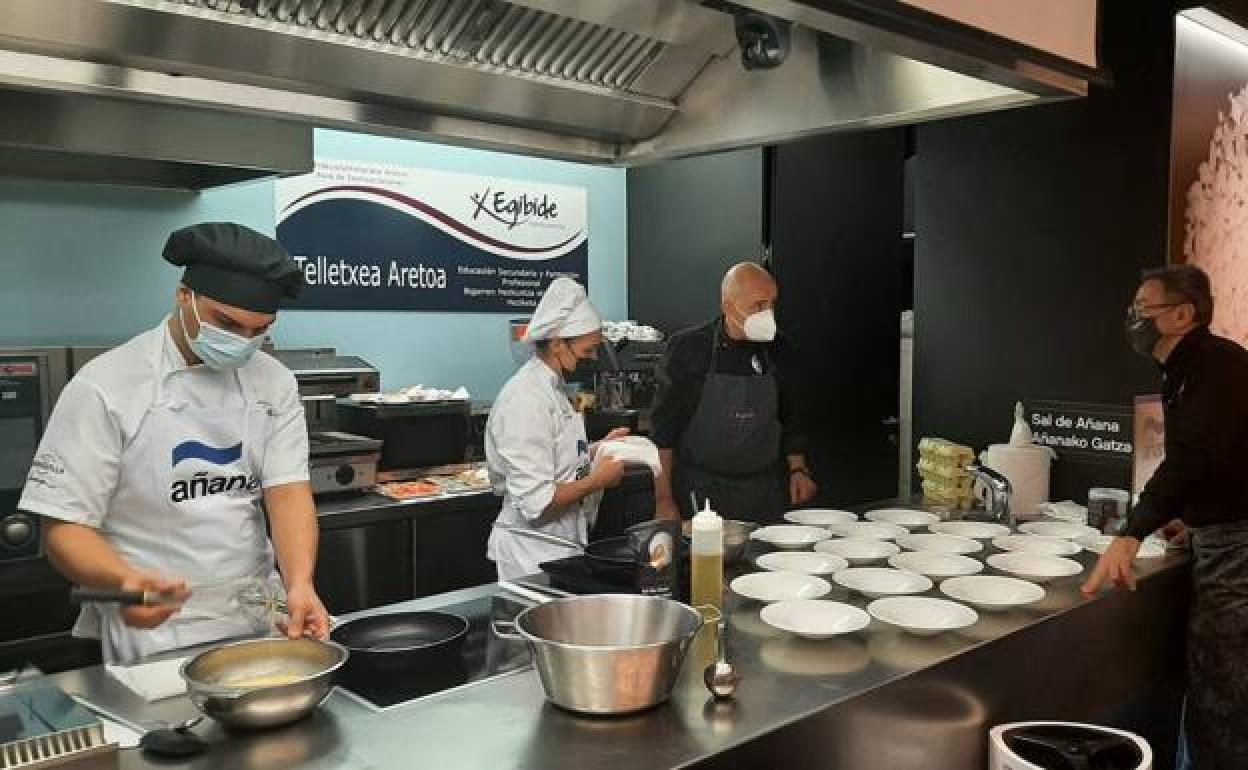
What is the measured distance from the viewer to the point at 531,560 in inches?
123

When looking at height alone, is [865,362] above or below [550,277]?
below

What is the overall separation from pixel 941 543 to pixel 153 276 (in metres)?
3.17

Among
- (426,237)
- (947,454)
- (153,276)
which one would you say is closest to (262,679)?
(947,454)

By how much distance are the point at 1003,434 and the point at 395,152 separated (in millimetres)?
2973

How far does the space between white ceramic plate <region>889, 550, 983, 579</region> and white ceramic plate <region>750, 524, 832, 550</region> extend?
9.6 inches

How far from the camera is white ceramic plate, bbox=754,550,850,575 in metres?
2.35

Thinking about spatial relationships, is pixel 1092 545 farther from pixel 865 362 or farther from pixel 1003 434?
pixel 865 362

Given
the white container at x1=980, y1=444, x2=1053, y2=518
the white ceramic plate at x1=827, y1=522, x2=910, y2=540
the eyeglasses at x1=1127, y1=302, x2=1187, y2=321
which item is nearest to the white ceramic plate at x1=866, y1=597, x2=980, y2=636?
the white ceramic plate at x1=827, y1=522, x2=910, y2=540

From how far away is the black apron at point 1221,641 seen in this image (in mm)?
2695

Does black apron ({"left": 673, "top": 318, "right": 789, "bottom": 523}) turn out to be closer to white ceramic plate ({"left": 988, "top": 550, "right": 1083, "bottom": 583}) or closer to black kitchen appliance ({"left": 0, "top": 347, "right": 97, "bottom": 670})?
white ceramic plate ({"left": 988, "top": 550, "right": 1083, "bottom": 583})

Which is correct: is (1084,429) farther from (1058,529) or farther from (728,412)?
(728,412)

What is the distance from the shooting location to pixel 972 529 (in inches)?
111

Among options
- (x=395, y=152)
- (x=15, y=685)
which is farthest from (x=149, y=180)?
(x=15, y=685)

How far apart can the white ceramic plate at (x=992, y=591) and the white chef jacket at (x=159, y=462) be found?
1.51m
